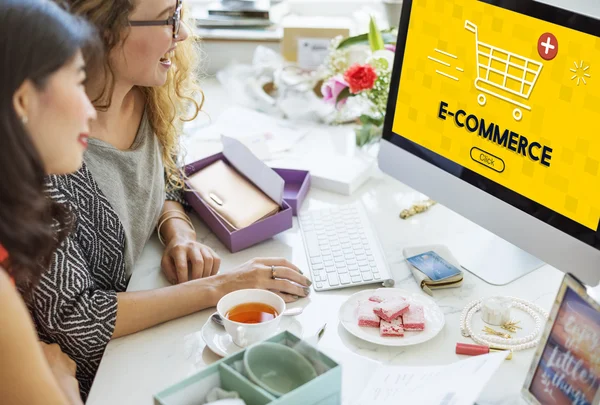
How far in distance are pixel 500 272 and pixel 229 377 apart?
2.15 feet

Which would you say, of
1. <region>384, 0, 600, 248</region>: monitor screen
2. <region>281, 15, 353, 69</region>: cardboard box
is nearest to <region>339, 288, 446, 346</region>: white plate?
<region>384, 0, 600, 248</region>: monitor screen

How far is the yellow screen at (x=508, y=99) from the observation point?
3.80ft

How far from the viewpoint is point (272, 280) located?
4.33 ft

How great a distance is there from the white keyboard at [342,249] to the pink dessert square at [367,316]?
8cm

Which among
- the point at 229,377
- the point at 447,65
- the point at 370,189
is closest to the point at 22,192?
the point at 229,377

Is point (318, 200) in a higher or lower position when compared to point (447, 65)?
lower

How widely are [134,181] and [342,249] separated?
45 cm

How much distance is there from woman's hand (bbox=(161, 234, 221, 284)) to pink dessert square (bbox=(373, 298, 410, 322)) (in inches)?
13.4

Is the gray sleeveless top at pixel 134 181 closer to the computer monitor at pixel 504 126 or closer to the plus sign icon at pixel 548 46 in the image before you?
the computer monitor at pixel 504 126

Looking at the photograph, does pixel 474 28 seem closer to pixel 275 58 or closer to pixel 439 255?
pixel 439 255

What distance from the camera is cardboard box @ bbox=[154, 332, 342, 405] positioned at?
2.97 feet

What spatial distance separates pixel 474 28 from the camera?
4.29 feet

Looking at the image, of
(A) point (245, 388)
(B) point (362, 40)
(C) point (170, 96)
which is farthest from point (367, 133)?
(A) point (245, 388)

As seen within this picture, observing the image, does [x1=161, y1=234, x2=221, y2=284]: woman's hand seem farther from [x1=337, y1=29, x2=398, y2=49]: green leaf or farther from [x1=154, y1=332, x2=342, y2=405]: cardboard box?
[x1=337, y1=29, x2=398, y2=49]: green leaf
